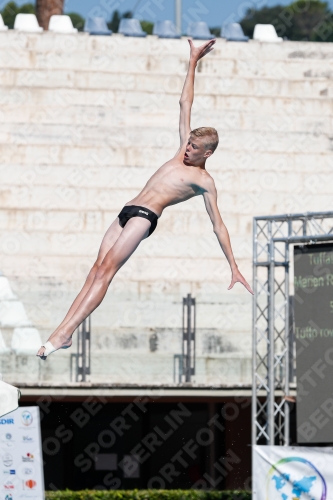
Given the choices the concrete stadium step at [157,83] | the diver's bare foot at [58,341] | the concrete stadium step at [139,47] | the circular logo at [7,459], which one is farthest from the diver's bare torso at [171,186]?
the concrete stadium step at [139,47]

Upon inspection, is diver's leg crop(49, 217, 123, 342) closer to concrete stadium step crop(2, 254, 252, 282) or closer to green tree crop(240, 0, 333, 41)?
concrete stadium step crop(2, 254, 252, 282)

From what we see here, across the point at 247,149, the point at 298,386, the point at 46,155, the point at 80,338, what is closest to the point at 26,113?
the point at 46,155

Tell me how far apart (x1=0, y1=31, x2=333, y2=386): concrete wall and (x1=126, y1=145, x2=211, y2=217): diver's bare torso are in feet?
23.9

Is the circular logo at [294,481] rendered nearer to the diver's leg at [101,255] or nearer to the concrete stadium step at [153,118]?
the diver's leg at [101,255]

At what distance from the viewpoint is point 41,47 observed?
21.7 meters

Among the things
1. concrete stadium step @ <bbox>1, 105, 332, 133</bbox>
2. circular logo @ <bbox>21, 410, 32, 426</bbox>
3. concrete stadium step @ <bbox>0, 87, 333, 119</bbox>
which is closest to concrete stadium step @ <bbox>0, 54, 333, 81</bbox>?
concrete stadium step @ <bbox>0, 87, 333, 119</bbox>

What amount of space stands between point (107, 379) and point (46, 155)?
5.75 meters

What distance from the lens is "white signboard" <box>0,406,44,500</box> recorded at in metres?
13.9

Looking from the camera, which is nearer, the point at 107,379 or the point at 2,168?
the point at 107,379

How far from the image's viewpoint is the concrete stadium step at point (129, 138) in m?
19.9

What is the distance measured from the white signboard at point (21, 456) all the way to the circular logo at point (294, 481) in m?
3.40

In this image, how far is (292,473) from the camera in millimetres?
12492

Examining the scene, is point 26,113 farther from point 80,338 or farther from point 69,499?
point 69,499

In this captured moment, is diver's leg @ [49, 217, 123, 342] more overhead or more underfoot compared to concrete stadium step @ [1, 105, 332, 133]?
more underfoot
